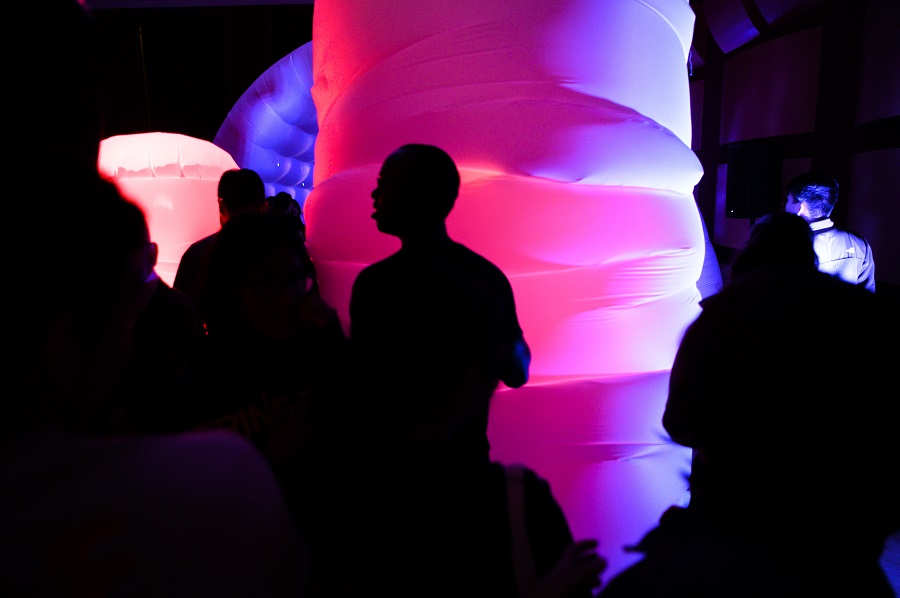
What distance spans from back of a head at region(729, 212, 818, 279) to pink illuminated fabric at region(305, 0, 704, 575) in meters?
0.45

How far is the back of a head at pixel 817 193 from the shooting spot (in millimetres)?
2768

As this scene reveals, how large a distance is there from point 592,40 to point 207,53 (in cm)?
834

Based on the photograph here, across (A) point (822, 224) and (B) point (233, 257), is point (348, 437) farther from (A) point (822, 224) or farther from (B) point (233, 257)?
(A) point (822, 224)

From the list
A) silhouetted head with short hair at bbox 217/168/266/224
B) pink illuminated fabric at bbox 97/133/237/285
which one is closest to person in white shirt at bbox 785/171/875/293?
silhouetted head with short hair at bbox 217/168/266/224

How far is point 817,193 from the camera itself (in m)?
2.77

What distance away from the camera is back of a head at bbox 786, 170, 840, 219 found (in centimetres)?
277

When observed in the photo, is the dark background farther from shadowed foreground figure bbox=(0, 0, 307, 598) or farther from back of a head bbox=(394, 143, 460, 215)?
shadowed foreground figure bbox=(0, 0, 307, 598)

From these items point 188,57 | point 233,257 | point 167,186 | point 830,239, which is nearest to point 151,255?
point 233,257

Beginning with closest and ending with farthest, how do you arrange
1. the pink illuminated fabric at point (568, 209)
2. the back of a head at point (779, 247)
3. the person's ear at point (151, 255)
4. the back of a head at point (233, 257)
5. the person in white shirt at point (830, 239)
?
the back of a head at point (233, 257) < the back of a head at point (779, 247) < the person's ear at point (151, 255) < the pink illuminated fabric at point (568, 209) < the person in white shirt at point (830, 239)

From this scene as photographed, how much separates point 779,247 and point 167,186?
120 inches

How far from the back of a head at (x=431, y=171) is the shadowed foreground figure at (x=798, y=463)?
699 millimetres

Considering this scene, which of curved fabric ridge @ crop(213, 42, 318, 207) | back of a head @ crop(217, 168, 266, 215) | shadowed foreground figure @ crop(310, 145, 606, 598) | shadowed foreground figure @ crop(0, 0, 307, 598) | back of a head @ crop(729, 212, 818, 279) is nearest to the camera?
shadowed foreground figure @ crop(0, 0, 307, 598)

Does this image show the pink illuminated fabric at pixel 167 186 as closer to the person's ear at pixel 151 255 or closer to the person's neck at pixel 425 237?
the person's ear at pixel 151 255

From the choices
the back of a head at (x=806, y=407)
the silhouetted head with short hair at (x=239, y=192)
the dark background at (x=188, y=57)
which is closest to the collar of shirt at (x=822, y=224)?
the back of a head at (x=806, y=407)
